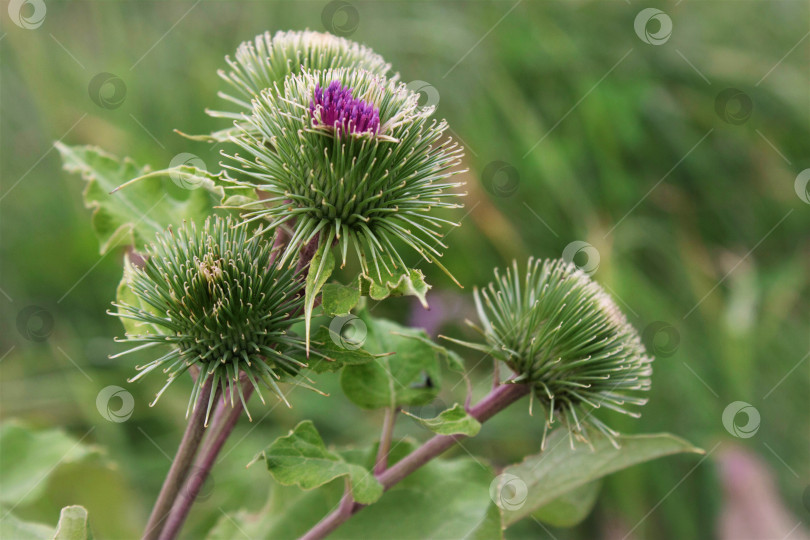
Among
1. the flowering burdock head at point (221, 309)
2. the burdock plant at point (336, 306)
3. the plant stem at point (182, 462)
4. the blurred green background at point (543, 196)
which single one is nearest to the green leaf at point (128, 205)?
the burdock plant at point (336, 306)

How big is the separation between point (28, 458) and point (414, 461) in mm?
916

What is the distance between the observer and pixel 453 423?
1.01 m

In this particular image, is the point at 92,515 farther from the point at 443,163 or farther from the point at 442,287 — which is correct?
the point at 442,287

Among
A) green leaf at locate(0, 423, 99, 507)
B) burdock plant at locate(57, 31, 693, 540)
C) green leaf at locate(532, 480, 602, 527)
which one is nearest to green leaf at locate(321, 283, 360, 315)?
burdock plant at locate(57, 31, 693, 540)

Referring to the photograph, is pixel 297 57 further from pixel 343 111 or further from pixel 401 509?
Result: pixel 401 509

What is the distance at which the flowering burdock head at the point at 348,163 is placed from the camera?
3.21 feet

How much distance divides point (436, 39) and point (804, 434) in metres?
2.73

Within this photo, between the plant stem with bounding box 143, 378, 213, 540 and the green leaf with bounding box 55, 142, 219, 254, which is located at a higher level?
the green leaf with bounding box 55, 142, 219, 254

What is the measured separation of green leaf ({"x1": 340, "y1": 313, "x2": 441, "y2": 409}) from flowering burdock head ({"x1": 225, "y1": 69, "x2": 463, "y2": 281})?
230mm

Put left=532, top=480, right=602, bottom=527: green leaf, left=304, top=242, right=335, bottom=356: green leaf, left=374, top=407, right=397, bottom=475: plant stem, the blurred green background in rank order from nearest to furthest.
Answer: left=304, top=242, right=335, bottom=356: green leaf
left=374, top=407, right=397, bottom=475: plant stem
left=532, top=480, right=602, bottom=527: green leaf
the blurred green background

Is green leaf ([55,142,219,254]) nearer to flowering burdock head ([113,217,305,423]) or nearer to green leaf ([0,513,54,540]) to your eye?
flowering burdock head ([113,217,305,423])

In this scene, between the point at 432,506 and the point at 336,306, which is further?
the point at 432,506

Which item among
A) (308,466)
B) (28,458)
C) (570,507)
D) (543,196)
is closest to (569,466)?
(570,507)

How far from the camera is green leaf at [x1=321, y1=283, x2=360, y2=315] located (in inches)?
36.6
